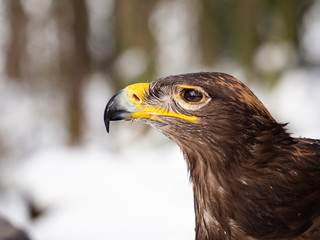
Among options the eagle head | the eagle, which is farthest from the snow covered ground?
the eagle head

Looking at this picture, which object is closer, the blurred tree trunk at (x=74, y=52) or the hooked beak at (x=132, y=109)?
the hooked beak at (x=132, y=109)

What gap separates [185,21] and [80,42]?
2.66 m

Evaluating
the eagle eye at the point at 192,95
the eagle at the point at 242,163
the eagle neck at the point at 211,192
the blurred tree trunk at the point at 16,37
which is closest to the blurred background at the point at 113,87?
the blurred tree trunk at the point at 16,37

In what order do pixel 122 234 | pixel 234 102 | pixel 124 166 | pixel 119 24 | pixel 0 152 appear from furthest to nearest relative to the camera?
pixel 119 24, pixel 124 166, pixel 0 152, pixel 122 234, pixel 234 102

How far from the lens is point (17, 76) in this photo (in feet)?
25.0

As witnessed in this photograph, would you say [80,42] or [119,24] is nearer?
[80,42]

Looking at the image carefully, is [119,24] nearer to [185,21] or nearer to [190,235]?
[185,21]

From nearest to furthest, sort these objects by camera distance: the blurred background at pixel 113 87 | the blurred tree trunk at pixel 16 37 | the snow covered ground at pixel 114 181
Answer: the snow covered ground at pixel 114 181 < the blurred background at pixel 113 87 < the blurred tree trunk at pixel 16 37

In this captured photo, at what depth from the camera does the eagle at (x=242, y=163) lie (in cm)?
200

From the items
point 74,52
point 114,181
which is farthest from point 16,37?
point 114,181

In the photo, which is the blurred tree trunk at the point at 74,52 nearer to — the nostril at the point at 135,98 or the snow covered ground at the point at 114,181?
the snow covered ground at the point at 114,181

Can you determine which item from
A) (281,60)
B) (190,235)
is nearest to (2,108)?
(190,235)

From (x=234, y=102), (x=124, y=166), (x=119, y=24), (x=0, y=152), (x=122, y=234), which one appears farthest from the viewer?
(x=119, y=24)

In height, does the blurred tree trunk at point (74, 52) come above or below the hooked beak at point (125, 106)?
above
